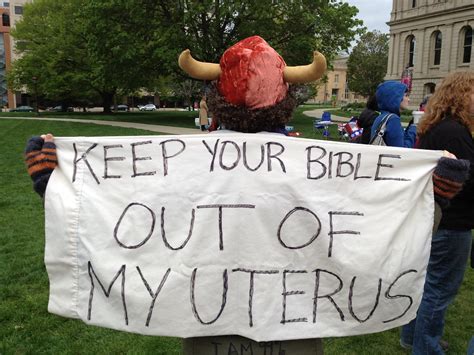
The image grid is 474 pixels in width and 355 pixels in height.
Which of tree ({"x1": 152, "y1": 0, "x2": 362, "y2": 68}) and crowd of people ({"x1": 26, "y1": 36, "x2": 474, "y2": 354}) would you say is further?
tree ({"x1": 152, "y1": 0, "x2": 362, "y2": 68})

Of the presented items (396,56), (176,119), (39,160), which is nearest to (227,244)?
(39,160)

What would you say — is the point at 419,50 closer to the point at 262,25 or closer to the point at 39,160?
the point at 262,25

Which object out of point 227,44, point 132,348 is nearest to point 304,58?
point 227,44

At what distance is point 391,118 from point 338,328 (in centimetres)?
293

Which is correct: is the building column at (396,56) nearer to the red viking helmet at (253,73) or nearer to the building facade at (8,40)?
the building facade at (8,40)

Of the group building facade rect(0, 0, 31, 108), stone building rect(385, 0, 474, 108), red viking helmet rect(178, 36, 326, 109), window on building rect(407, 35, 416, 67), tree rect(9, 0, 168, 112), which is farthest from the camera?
building facade rect(0, 0, 31, 108)

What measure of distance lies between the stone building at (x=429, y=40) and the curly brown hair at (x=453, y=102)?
48.4 meters

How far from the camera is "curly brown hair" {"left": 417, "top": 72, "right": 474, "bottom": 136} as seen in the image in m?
2.86

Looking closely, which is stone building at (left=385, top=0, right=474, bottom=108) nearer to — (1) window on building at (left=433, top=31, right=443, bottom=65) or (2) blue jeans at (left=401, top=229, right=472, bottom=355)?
(1) window on building at (left=433, top=31, right=443, bottom=65)

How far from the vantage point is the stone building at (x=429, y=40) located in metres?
49.3

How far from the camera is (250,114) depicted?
1.84 m

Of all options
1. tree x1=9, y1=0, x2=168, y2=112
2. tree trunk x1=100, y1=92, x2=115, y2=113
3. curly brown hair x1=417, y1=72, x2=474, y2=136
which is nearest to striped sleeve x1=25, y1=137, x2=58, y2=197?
curly brown hair x1=417, y1=72, x2=474, y2=136

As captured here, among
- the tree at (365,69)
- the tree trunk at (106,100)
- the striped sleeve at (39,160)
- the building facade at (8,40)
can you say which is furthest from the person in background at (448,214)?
the building facade at (8,40)

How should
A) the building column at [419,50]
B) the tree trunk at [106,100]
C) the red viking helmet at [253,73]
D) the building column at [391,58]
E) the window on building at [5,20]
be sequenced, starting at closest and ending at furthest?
the red viking helmet at [253,73]
the tree trunk at [106,100]
the building column at [419,50]
the building column at [391,58]
the window on building at [5,20]
